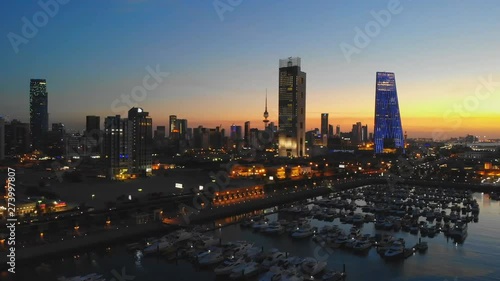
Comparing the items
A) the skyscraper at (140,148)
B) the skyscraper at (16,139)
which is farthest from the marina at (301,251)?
the skyscraper at (16,139)

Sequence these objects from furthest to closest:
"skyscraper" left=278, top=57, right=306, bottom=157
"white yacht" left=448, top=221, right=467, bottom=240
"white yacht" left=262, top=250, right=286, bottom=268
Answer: "skyscraper" left=278, top=57, right=306, bottom=157 → "white yacht" left=448, top=221, right=467, bottom=240 → "white yacht" left=262, top=250, right=286, bottom=268

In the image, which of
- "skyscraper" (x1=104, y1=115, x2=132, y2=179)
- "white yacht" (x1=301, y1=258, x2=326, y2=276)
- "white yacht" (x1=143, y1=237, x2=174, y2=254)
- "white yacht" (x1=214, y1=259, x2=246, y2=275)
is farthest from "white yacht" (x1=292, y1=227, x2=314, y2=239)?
"skyscraper" (x1=104, y1=115, x2=132, y2=179)

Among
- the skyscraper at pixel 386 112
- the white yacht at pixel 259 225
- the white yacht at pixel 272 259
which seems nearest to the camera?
the white yacht at pixel 272 259

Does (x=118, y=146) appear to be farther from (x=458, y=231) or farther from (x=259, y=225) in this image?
(x=458, y=231)

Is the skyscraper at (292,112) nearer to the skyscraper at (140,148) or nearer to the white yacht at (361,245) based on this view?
the skyscraper at (140,148)

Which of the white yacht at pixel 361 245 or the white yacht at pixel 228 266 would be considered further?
the white yacht at pixel 361 245

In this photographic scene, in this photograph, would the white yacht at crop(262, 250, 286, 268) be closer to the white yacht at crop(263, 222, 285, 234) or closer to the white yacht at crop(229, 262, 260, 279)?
the white yacht at crop(229, 262, 260, 279)
